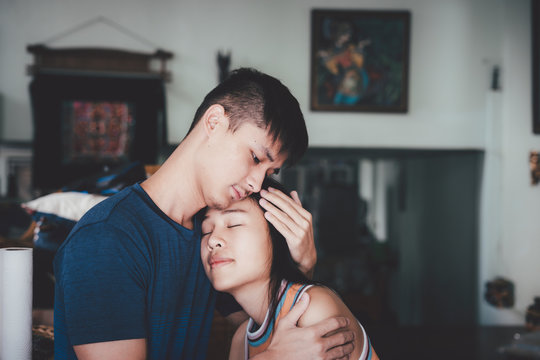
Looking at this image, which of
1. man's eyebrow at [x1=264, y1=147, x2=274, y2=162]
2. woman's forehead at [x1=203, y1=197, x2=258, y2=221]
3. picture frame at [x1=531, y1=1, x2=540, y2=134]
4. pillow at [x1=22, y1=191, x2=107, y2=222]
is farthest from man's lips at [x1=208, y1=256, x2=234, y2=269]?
picture frame at [x1=531, y1=1, x2=540, y2=134]

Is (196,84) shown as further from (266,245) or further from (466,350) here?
(466,350)

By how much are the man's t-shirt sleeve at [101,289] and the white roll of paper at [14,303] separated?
36 centimetres

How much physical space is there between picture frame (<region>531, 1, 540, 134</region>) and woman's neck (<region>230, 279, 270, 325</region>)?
2986 millimetres

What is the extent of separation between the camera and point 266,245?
4.83ft

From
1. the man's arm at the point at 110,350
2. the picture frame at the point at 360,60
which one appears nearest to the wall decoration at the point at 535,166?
the picture frame at the point at 360,60

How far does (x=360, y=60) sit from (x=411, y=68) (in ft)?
1.46

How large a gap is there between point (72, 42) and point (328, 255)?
4874 millimetres

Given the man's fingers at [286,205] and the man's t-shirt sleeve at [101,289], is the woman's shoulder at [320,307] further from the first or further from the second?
the man's t-shirt sleeve at [101,289]

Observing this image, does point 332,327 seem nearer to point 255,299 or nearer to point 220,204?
point 255,299

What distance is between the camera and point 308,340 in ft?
3.90

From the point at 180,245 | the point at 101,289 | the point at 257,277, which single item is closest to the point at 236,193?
the point at 180,245

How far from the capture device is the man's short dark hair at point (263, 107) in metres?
1.30

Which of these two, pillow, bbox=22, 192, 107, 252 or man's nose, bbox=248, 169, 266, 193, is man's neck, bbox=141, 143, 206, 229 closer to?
man's nose, bbox=248, 169, 266, 193

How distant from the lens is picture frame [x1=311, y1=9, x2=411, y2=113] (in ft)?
12.1
